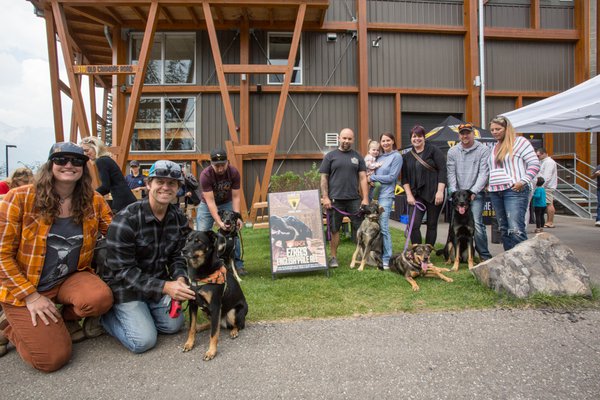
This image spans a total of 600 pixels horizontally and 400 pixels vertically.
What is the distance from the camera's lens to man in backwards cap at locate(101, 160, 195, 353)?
2.68m

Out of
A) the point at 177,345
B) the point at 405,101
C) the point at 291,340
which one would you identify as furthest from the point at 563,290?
the point at 405,101

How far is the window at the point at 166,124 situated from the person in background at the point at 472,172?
29.2ft

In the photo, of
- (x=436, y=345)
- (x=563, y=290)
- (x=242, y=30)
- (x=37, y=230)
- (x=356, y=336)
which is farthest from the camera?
(x=242, y=30)

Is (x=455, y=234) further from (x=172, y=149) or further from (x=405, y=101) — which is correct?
(x=172, y=149)

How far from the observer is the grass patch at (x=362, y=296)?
332cm

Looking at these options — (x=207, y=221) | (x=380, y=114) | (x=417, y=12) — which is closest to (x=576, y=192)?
(x=380, y=114)

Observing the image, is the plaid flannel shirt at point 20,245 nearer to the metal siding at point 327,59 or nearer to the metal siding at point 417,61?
the metal siding at point 327,59

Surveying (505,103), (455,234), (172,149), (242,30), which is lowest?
(455,234)

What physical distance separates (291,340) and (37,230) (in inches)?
82.1

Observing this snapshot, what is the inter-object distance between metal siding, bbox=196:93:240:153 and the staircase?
35.9ft

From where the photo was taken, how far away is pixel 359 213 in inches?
195

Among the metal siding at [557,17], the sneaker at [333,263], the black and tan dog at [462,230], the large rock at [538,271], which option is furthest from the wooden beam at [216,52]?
the metal siding at [557,17]

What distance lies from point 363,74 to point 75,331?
11023mm

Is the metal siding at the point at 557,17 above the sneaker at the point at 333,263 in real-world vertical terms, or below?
above
